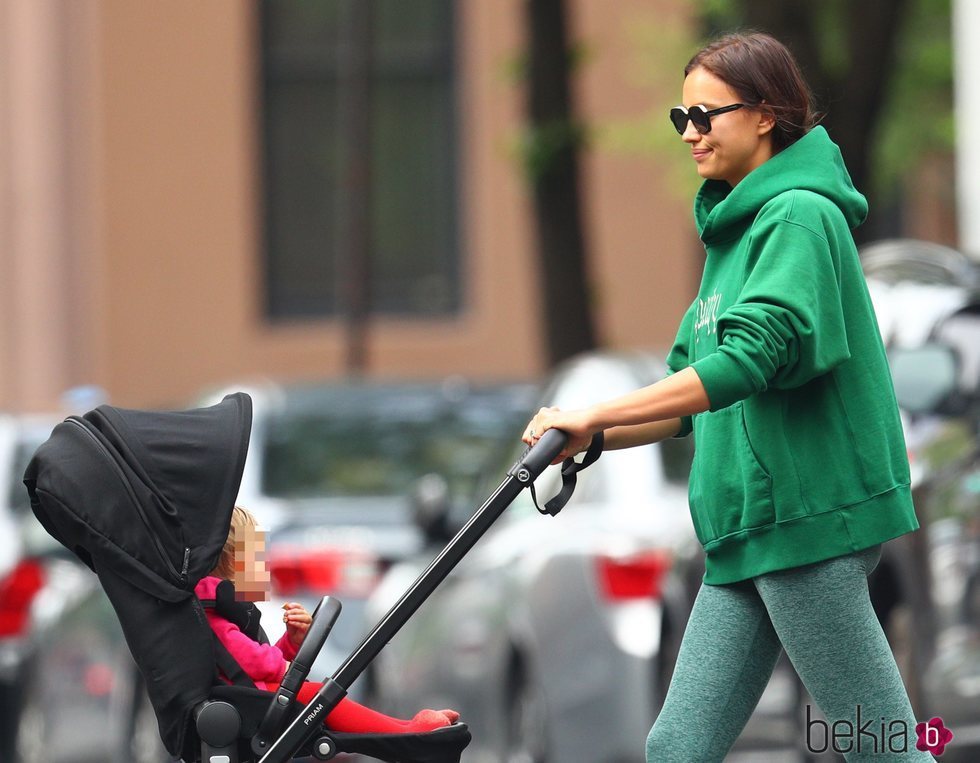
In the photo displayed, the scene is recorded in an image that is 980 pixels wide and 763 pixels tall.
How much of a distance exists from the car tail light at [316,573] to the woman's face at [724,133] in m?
4.86

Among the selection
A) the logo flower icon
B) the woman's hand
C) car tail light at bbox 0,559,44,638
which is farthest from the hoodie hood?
car tail light at bbox 0,559,44,638

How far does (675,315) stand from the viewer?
21.1 m

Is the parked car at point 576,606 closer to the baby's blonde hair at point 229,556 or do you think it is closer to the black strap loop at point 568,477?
the black strap loop at point 568,477

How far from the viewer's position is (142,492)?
3.99 meters

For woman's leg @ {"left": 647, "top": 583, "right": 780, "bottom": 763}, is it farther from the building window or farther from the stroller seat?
the building window

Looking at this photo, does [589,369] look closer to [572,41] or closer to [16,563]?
[16,563]

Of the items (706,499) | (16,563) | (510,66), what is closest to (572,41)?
(510,66)

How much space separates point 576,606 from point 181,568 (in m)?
3.71

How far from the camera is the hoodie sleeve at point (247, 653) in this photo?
4.04 metres

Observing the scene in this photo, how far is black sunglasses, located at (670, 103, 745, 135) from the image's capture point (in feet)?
13.2

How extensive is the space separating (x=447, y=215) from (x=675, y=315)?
2.47 m

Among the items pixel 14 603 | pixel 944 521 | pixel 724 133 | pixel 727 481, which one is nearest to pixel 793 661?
pixel 727 481

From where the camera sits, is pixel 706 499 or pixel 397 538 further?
pixel 397 538

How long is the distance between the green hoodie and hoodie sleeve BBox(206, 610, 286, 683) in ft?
2.72
